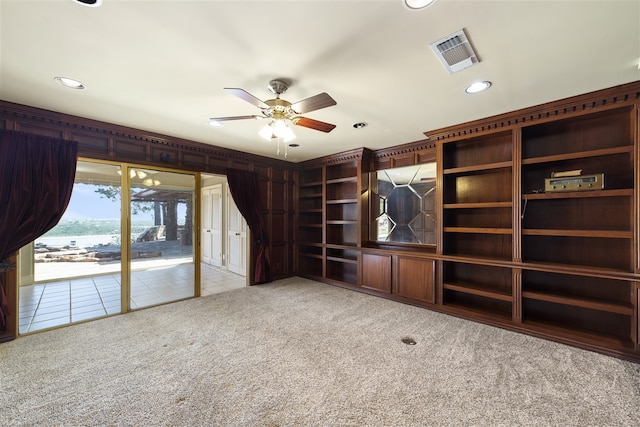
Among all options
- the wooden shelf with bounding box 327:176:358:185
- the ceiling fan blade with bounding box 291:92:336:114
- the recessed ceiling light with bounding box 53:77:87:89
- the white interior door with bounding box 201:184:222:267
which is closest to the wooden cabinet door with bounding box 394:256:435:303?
the wooden shelf with bounding box 327:176:358:185

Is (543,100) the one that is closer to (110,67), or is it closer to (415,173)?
(415,173)

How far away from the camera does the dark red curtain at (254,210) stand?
189 inches

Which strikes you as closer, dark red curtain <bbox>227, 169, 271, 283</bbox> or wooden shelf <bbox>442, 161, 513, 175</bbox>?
wooden shelf <bbox>442, 161, 513, 175</bbox>

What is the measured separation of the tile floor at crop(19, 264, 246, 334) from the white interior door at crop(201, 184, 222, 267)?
7.41 feet

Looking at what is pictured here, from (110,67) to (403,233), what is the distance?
4327 mm

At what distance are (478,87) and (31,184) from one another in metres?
4.87

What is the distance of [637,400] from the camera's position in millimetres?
1953

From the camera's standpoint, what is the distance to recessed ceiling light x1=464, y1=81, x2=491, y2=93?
240 cm

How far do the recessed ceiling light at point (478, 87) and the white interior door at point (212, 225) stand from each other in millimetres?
5673

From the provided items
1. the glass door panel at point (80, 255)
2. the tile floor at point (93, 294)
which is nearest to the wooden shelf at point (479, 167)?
the tile floor at point (93, 294)

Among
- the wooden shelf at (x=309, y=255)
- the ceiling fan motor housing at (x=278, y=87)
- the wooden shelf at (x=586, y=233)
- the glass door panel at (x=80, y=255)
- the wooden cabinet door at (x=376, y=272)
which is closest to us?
the ceiling fan motor housing at (x=278, y=87)

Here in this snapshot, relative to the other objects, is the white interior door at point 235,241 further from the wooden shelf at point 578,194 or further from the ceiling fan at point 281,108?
the wooden shelf at point 578,194

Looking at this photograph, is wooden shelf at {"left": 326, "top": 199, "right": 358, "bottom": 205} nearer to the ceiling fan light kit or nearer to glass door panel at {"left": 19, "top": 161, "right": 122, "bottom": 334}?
the ceiling fan light kit

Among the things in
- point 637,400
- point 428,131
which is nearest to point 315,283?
point 428,131
